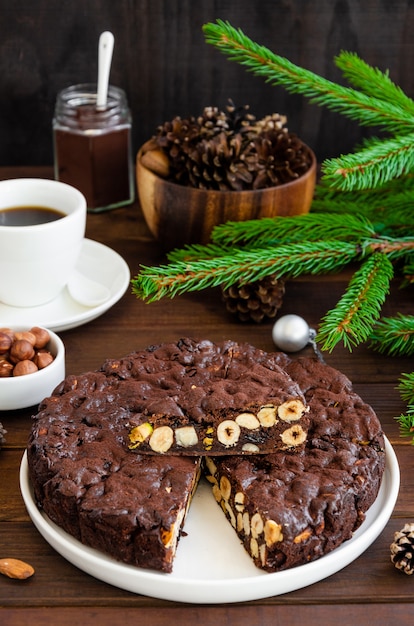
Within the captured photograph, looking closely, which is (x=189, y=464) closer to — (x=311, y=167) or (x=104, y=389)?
(x=104, y=389)

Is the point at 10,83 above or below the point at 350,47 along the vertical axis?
below

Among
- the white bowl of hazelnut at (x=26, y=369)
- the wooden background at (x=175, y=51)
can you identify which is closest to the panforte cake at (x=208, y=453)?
the white bowl of hazelnut at (x=26, y=369)

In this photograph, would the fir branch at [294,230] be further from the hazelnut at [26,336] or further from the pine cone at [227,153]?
the hazelnut at [26,336]

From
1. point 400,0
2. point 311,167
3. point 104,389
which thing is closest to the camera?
point 104,389

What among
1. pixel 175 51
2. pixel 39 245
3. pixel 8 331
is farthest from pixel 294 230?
pixel 175 51

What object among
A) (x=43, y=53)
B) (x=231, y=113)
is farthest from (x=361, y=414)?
(x=43, y=53)

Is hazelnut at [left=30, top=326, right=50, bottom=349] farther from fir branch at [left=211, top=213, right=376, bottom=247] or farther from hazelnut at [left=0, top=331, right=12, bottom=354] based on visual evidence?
fir branch at [left=211, top=213, right=376, bottom=247]
